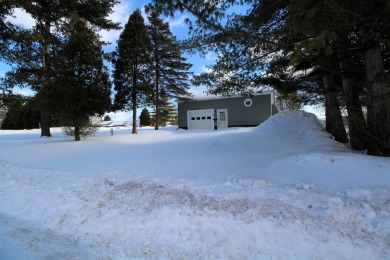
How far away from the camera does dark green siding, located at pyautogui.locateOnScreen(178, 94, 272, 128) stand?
71.2 ft

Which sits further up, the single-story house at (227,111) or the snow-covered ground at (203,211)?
the single-story house at (227,111)

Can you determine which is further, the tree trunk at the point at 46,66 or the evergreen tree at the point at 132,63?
the evergreen tree at the point at 132,63

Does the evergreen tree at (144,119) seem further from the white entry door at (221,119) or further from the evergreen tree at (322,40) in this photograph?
the evergreen tree at (322,40)

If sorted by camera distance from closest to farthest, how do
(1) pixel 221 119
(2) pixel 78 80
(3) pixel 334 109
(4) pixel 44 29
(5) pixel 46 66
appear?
(3) pixel 334 109 → (2) pixel 78 80 → (5) pixel 46 66 → (4) pixel 44 29 → (1) pixel 221 119

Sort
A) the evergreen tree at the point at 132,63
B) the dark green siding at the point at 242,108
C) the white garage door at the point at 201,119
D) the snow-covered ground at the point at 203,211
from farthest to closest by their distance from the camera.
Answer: the white garage door at the point at 201,119 < the dark green siding at the point at 242,108 < the evergreen tree at the point at 132,63 < the snow-covered ground at the point at 203,211

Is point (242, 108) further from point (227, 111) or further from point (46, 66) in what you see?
point (46, 66)

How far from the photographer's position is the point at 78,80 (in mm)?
12070

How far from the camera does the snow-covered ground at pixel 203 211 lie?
9.29ft

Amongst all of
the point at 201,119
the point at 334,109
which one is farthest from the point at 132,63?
the point at 334,109

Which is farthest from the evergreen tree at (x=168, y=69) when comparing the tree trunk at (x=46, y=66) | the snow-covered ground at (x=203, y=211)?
the snow-covered ground at (x=203, y=211)

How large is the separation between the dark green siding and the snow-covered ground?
15.4 metres

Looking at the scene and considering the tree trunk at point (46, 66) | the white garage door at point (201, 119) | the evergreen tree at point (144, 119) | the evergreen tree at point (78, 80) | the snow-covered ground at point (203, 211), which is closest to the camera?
the snow-covered ground at point (203, 211)

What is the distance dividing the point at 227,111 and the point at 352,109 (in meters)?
15.8

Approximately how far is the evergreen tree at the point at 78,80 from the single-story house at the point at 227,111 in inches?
470
